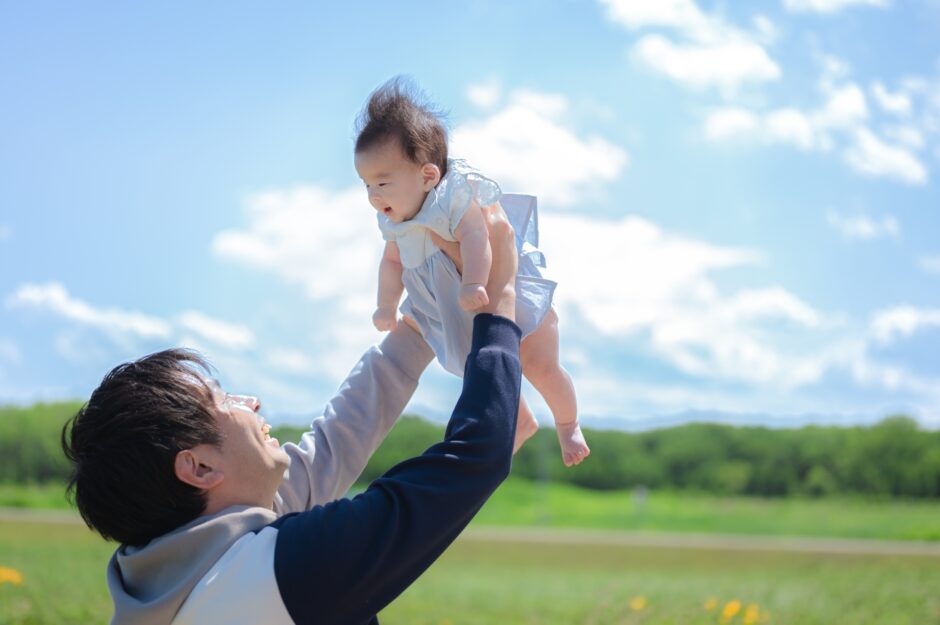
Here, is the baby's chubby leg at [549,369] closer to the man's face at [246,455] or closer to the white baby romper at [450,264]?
the white baby romper at [450,264]

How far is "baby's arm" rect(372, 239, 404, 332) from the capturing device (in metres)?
2.05

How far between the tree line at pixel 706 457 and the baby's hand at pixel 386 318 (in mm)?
7603

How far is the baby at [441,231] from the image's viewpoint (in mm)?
1846

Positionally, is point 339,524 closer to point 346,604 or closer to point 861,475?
point 346,604

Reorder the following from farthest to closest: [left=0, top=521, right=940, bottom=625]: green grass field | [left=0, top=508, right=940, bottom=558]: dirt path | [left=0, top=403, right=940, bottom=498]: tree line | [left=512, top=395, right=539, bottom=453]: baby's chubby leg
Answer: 1. [left=0, top=403, right=940, bottom=498]: tree line
2. [left=0, top=508, right=940, bottom=558]: dirt path
3. [left=0, top=521, right=940, bottom=625]: green grass field
4. [left=512, top=395, right=539, bottom=453]: baby's chubby leg

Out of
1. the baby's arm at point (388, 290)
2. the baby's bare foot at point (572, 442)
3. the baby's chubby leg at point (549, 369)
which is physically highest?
the baby's arm at point (388, 290)

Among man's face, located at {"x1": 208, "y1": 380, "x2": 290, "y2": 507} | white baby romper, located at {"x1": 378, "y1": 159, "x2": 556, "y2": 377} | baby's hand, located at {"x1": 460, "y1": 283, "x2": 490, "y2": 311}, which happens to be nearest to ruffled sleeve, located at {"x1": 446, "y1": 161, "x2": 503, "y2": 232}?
white baby romper, located at {"x1": 378, "y1": 159, "x2": 556, "y2": 377}

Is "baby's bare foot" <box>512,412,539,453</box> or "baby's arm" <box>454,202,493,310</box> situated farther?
"baby's bare foot" <box>512,412,539,453</box>

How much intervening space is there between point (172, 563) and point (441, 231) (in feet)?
2.45

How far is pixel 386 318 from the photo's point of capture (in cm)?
205

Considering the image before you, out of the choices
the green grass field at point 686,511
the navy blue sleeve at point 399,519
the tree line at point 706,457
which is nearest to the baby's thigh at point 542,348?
the navy blue sleeve at point 399,519

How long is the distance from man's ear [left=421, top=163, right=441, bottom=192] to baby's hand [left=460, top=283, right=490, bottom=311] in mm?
319

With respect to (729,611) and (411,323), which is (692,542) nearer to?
(729,611)

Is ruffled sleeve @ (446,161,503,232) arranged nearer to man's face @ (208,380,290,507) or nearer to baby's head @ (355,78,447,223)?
baby's head @ (355,78,447,223)
